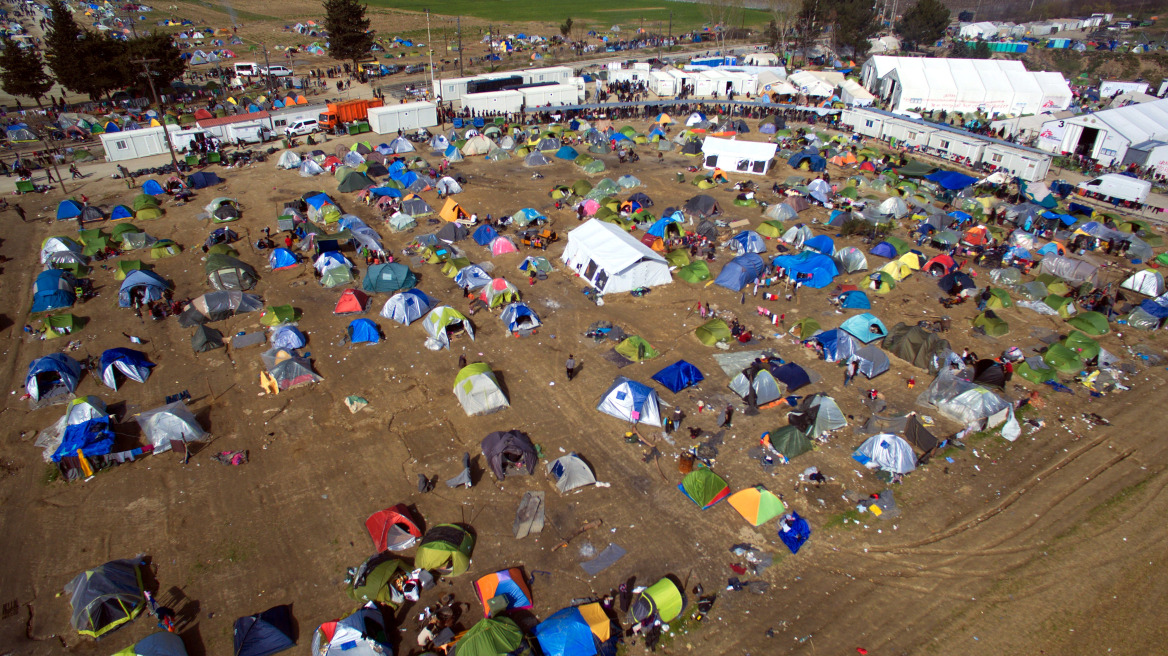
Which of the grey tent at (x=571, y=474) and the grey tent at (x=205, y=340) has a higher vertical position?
the grey tent at (x=205, y=340)

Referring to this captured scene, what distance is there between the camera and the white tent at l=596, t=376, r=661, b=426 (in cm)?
1770

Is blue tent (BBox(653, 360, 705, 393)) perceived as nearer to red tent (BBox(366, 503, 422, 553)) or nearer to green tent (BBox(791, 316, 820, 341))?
green tent (BBox(791, 316, 820, 341))

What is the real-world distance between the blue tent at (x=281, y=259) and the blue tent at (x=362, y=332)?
7242mm

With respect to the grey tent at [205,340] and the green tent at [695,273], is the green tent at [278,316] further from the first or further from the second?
the green tent at [695,273]

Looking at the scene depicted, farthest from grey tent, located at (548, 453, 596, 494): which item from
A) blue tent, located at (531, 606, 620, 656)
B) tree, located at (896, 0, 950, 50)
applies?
tree, located at (896, 0, 950, 50)

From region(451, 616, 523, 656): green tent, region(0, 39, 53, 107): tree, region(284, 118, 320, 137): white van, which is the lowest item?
region(451, 616, 523, 656): green tent

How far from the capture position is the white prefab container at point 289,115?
44438 mm

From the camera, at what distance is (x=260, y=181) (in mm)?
36562

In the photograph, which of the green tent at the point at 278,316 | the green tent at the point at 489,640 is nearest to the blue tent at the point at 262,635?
the green tent at the point at 489,640

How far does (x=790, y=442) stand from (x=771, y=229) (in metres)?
15.4

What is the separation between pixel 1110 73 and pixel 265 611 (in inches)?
3846

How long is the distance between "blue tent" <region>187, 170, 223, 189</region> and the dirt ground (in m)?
14.9

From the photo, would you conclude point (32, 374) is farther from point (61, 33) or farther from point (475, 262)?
point (61, 33)

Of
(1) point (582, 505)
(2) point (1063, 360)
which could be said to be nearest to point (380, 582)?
(1) point (582, 505)
